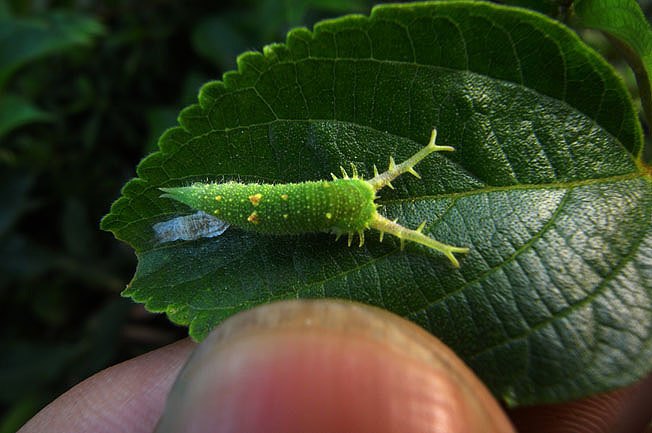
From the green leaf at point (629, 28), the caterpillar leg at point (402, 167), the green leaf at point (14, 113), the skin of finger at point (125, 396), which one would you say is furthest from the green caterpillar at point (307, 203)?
the green leaf at point (14, 113)

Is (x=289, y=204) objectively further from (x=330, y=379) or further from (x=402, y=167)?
(x=330, y=379)

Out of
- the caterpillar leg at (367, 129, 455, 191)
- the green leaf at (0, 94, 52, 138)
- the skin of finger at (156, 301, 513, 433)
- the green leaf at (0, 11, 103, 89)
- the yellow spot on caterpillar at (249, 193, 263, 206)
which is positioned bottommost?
the skin of finger at (156, 301, 513, 433)

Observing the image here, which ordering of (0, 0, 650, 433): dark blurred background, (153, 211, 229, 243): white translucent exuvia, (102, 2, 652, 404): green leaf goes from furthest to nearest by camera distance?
(0, 0, 650, 433): dark blurred background, (153, 211, 229, 243): white translucent exuvia, (102, 2, 652, 404): green leaf

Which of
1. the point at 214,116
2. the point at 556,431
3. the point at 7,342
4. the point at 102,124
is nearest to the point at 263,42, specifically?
the point at 102,124

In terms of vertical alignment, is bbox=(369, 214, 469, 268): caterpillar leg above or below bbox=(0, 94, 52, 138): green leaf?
below

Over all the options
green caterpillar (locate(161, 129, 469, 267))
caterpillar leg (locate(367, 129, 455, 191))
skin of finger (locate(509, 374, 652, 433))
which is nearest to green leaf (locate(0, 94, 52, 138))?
green caterpillar (locate(161, 129, 469, 267))

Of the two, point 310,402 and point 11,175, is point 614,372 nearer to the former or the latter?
point 310,402

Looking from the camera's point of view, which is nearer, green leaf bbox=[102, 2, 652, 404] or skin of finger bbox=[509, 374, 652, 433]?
green leaf bbox=[102, 2, 652, 404]

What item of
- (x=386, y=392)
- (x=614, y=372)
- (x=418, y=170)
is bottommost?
(x=614, y=372)

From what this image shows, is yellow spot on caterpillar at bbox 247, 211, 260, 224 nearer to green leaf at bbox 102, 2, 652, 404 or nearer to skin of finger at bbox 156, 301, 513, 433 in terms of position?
green leaf at bbox 102, 2, 652, 404
